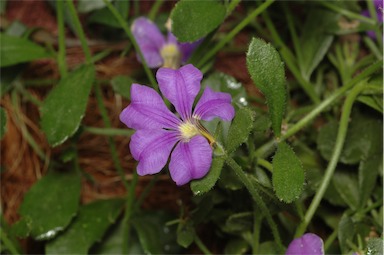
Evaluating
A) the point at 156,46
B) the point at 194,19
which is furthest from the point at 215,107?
the point at 156,46

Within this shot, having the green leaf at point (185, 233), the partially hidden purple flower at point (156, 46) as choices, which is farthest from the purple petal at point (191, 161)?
the partially hidden purple flower at point (156, 46)

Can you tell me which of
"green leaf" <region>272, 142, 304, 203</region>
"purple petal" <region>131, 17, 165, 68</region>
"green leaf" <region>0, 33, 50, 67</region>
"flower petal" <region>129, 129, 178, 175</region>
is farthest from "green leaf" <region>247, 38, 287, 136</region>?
"green leaf" <region>0, 33, 50, 67</region>

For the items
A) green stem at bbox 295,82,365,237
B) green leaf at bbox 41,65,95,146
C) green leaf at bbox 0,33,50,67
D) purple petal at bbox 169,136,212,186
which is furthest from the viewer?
green leaf at bbox 0,33,50,67

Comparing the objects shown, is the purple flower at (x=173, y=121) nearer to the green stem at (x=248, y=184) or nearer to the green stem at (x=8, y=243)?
the green stem at (x=248, y=184)

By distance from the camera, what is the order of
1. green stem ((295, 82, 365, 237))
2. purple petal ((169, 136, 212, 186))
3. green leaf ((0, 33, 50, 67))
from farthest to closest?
green leaf ((0, 33, 50, 67))
green stem ((295, 82, 365, 237))
purple petal ((169, 136, 212, 186))

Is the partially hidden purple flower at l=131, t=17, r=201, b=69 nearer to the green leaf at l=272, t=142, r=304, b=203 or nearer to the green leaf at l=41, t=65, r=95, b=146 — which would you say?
the green leaf at l=41, t=65, r=95, b=146

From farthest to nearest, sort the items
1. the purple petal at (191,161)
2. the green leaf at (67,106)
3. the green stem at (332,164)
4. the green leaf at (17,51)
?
the green leaf at (17,51)
the green leaf at (67,106)
the green stem at (332,164)
the purple petal at (191,161)

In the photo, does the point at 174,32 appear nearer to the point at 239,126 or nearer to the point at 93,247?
the point at 239,126

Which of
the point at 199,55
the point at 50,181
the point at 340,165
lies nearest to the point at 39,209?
the point at 50,181
